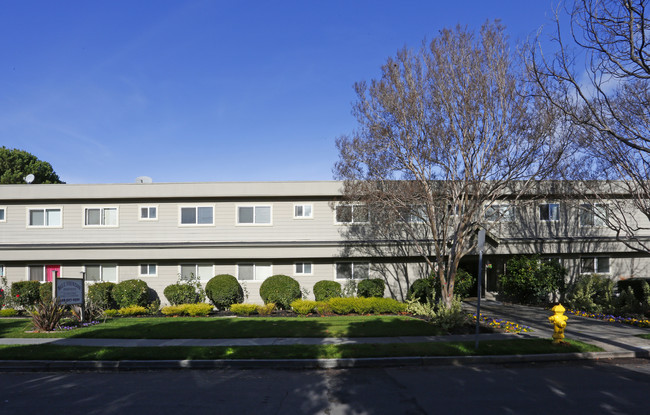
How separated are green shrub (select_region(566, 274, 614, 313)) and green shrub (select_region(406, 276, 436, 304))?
583 cm

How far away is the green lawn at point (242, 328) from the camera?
492 inches

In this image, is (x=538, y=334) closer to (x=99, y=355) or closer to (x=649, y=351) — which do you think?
(x=649, y=351)

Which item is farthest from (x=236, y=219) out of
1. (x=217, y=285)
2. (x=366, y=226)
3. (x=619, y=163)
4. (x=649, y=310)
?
(x=649, y=310)

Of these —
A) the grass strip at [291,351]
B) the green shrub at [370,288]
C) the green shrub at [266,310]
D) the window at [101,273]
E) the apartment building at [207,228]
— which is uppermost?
the apartment building at [207,228]

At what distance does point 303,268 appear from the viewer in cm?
1991

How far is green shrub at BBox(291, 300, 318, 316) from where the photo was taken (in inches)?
665

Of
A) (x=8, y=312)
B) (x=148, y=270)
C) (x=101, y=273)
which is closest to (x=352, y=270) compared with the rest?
(x=148, y=270)

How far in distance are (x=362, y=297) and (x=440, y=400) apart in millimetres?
10704

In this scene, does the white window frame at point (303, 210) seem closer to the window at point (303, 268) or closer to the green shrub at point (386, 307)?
the window at point (303, 268)

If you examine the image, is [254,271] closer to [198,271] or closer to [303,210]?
[198,271]

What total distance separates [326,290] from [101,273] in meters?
10.8

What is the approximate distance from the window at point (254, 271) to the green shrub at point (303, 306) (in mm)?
3157

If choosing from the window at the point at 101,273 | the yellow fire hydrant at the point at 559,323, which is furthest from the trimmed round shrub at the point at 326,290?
the window at the point at 101,273

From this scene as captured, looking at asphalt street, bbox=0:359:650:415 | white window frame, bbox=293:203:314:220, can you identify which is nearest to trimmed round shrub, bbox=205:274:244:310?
white window frame, bbox=293:203:314:220
